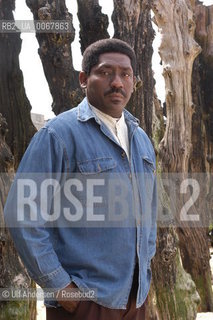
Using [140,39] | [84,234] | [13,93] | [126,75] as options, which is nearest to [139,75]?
[140,39]

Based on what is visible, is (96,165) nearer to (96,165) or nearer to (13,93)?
(96,165)

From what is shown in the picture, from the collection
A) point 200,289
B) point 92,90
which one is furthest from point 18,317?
point 200,289

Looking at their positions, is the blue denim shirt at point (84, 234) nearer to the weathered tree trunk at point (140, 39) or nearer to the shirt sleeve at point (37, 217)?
the shirt sleeve at point (37, 217)

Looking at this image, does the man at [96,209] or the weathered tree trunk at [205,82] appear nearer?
the man at [96,209]

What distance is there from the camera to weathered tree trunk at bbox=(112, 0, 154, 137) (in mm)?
4215

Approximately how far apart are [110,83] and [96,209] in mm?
538

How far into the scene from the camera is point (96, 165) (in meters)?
2.22

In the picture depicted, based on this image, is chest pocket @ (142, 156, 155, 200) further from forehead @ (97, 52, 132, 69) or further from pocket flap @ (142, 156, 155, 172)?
forehead @ (97, 52, 132, 69)

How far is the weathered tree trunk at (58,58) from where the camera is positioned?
3.93 metres

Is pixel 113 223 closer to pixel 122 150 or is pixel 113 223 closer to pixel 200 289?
pixel 122 150

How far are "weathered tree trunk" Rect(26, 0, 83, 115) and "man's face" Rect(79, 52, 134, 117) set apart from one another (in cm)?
162

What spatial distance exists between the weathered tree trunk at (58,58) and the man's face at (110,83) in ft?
5.31

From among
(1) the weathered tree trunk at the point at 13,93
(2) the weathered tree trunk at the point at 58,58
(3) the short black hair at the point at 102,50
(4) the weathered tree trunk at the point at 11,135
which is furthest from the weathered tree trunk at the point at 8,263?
(3) the short black hair at the point at 102,50

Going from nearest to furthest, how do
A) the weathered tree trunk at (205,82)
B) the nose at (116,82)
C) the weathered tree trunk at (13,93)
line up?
the nose at (116,82)
the weathered tree trunk at (13,93)
the weathered tree trunk at (205,82)
